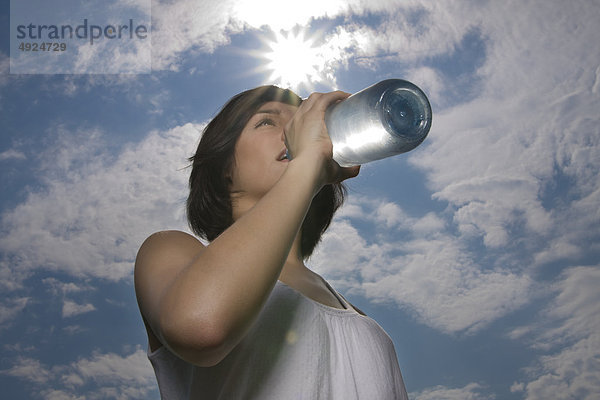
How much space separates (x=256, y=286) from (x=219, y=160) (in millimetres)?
1186

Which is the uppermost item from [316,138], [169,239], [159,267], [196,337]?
[316,138]

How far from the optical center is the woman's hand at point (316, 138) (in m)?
1.33

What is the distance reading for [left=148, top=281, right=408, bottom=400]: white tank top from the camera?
54.1 inches

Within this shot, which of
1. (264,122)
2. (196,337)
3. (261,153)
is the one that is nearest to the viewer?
(196,337)

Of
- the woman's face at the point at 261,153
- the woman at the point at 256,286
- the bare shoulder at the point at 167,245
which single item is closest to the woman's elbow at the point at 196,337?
the woman at the point at 256,286

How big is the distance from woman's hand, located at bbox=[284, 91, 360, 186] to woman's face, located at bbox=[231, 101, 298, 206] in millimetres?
332

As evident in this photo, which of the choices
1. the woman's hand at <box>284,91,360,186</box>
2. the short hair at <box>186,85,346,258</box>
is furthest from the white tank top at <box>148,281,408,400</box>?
the short hair at <box>186,85,346,258</box>

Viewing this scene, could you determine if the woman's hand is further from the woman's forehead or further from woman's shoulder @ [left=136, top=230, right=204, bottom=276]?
the woman's forehead

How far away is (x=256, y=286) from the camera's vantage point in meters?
0.99

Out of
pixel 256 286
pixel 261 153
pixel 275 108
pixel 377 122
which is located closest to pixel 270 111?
pixel 275 108

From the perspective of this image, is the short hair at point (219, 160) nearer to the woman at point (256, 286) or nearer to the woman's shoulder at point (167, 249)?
the woman at point (256, 286)

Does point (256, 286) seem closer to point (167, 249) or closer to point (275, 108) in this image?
point (167, 249)

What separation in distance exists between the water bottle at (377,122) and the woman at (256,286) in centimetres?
5

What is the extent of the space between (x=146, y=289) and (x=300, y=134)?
0.59 m
